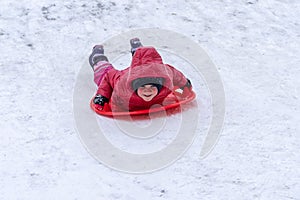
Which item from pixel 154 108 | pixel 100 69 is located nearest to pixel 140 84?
pixel 154 108

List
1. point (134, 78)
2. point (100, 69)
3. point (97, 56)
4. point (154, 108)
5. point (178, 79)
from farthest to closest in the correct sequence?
point (97, 56)
point (100, 69)
point (178, 79)
point (154, 108)
point (134, 78)

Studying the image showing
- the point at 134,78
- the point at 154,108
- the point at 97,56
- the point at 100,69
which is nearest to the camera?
the point at 134,78

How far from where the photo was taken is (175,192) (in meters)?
3.16

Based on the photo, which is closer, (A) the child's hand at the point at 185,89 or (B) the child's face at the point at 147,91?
(B) the child's face at the point at 147,91

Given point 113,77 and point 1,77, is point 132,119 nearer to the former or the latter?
point 113,77

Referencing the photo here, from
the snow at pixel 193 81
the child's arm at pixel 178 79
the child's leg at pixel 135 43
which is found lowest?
the snow at pixel 193 81

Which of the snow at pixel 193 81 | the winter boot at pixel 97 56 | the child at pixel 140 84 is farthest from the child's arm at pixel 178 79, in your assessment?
the winter boot at pixel 97 56

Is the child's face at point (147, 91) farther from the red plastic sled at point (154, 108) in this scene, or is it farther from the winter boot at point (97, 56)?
the winter boot at point (97, 56)

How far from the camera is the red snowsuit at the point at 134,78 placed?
3.62m

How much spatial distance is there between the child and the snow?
280mm

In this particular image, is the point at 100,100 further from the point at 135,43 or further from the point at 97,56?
the point at 135,43

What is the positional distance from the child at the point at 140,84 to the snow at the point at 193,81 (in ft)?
0.92

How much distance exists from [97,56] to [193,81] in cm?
77

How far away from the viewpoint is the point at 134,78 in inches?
142
